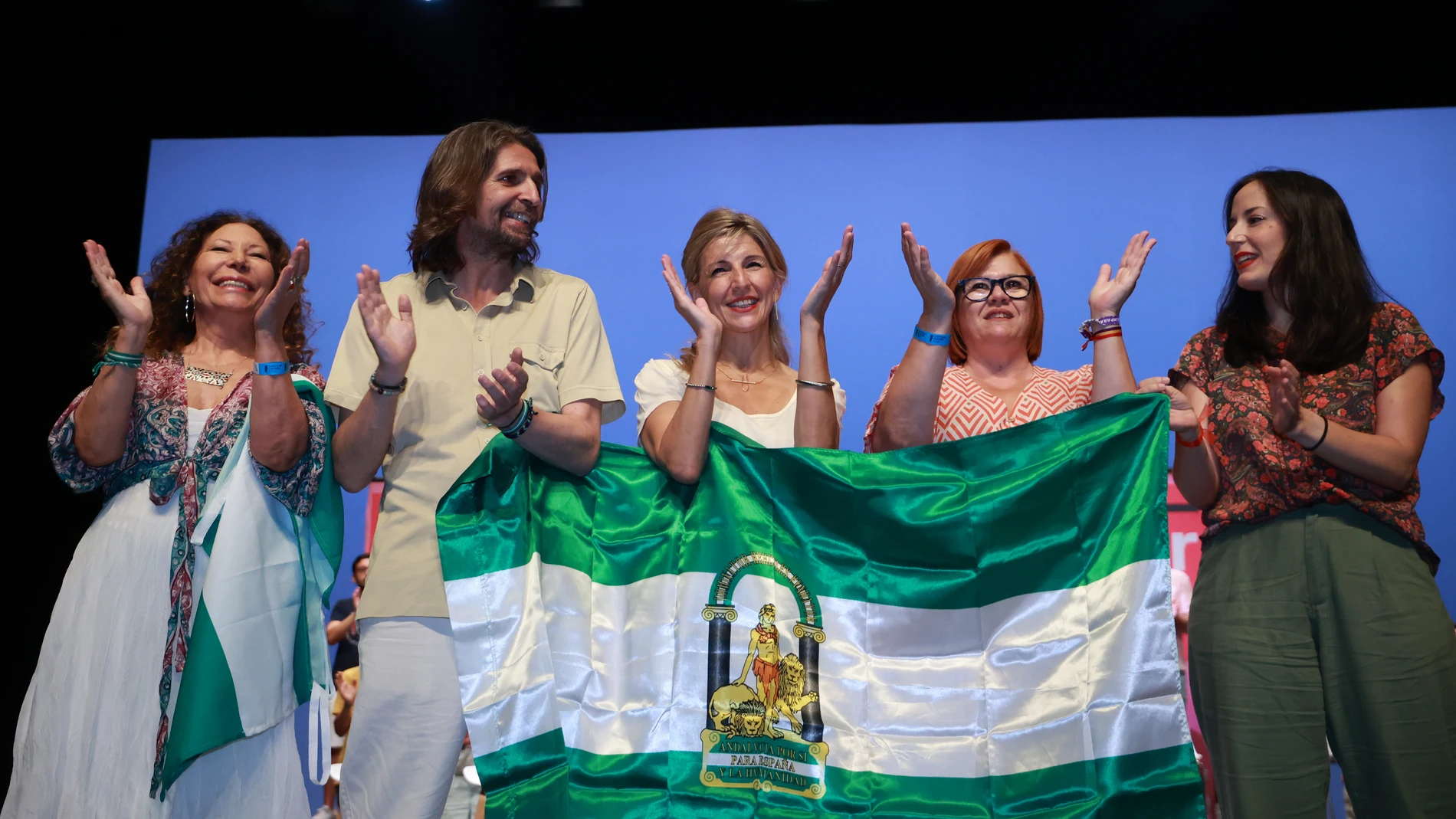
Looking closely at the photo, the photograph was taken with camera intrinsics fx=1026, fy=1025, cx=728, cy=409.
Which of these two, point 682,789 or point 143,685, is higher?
point 143,685

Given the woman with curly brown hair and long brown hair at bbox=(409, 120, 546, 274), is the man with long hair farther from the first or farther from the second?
the woman with curly brown hair

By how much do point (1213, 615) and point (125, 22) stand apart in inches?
174

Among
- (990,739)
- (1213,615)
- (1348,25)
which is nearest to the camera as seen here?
(990,739)

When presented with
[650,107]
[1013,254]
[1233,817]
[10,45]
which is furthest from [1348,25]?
[10,45]

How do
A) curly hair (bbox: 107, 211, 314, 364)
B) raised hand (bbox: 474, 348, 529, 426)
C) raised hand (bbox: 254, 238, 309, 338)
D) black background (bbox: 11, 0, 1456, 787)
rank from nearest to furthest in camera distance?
raised hand (bbox: 474, 348, 529, 426)
raised hand (bbox: 254, 238, 309, 338)
curly hair (bbox: 107, 211, 314, 364)
black background (bbox: 11, 0, 1456, 787)

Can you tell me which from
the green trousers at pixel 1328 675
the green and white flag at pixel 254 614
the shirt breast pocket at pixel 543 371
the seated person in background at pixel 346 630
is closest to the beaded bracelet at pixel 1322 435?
the green trousers at pixel 1328 675

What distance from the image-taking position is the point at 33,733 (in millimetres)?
2203

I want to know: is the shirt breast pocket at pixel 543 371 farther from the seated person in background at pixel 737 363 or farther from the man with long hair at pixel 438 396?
the seated person in background at pixel 737 363

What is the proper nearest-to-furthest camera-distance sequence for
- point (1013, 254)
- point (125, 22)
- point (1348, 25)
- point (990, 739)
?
point (990, 739) → point (1013, 254) → point (1348, 25) → point (125, 22)

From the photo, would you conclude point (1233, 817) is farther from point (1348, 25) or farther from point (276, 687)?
point (1348, 25)

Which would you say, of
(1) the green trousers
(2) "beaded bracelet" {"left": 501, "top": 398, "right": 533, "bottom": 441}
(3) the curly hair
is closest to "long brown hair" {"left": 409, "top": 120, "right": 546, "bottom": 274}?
(2) "beaded bracelet" {"left": 501, "top": 398, "right": 533, "bottom": 441}

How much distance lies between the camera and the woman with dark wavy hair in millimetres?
2020

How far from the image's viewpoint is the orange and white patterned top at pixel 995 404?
7.56ft

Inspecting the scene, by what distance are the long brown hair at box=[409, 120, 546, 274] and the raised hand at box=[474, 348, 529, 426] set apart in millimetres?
425
